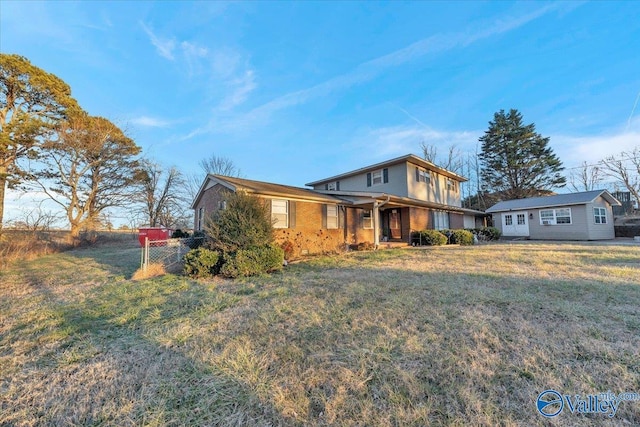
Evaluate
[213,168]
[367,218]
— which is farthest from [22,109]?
[367,218]

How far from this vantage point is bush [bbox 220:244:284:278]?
7102mm

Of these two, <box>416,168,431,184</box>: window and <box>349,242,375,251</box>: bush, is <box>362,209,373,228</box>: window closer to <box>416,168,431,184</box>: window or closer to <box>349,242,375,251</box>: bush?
<box>349,242,375,251</box>: bush

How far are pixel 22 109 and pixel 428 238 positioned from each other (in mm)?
26881

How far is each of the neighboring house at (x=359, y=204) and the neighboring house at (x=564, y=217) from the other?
2.73 metres

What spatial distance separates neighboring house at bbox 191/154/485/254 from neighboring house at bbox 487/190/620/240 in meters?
2.73

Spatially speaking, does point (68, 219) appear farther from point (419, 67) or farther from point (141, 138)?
point (419, 67)

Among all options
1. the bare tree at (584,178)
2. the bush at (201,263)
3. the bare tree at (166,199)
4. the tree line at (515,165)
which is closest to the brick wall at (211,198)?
the bush at (201,263)

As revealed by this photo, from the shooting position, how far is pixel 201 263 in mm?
7145

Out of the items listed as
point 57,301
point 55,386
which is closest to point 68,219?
point 57,301

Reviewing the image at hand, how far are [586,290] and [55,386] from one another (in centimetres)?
820

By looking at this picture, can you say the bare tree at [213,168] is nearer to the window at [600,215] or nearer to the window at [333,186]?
the window at [333,186]

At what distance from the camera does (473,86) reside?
1545 centimetres

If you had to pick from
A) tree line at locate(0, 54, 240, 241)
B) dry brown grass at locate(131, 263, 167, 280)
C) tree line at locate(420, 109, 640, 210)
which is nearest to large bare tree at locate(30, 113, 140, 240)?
tree line at locate(0, 54, 240, 241)

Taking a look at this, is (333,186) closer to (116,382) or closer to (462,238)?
(462,238)
